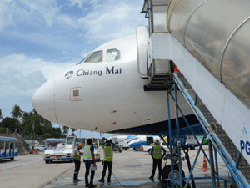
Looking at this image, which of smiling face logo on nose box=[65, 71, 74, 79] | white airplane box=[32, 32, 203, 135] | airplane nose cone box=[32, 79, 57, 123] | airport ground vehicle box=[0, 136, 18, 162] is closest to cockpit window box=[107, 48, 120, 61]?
white airplane box=[32, 32, 203, 135]

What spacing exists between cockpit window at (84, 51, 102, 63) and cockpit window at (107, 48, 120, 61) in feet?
1.09

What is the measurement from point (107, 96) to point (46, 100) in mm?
2007

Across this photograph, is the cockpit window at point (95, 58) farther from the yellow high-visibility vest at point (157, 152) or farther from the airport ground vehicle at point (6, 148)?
the airport ground vehicle at point (6, 148)

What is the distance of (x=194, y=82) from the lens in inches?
153

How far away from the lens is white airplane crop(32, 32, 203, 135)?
740 cm

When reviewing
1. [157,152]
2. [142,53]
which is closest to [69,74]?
[142,53]

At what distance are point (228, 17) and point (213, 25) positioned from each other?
22 cm

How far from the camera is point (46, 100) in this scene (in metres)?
7.71

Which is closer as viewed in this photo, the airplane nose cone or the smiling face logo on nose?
the airplane nose cone

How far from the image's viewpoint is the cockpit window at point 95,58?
26.4ft

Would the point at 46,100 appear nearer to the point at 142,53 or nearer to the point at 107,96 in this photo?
the point at 107,96

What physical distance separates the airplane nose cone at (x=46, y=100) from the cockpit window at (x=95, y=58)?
4.63 ft

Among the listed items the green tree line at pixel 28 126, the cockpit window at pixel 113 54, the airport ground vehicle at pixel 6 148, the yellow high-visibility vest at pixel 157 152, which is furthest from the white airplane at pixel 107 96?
the green tree line at pixel 28 126

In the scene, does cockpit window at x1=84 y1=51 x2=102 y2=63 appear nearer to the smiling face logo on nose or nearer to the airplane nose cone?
the smiling face logo on nose
